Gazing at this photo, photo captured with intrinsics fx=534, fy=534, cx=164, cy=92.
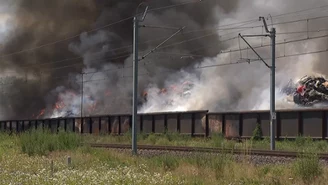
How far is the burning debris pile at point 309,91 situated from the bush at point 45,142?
2206 centimetres

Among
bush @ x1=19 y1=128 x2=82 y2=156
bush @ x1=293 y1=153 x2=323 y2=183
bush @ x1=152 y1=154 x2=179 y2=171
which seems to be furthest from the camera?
bush @ x1=19 y1=128 x2=82 y2=156

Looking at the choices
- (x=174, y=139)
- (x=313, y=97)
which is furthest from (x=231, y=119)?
(x=313, y=97)

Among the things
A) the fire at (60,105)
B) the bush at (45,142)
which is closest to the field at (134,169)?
the bush at (45,142)

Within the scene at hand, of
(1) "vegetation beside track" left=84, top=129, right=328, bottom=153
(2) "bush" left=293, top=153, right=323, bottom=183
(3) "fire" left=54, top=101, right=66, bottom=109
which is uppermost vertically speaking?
(3) "fire" left=54, top=101, right=66, bottom=109

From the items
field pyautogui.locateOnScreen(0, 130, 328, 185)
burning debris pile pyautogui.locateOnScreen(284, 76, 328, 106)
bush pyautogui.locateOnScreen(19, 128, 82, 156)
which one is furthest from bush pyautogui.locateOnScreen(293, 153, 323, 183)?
burning debris pile pyautogui.locateOnScreen(284, 76, 328, 106)

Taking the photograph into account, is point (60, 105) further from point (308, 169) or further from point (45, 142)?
point (308, 169)

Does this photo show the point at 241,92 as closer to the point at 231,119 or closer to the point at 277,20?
the point at 277,20

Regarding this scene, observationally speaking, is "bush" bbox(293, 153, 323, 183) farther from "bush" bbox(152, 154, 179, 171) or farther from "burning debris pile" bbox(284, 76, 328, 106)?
"burning debris pile" bbox(284, 76, 328, 106)

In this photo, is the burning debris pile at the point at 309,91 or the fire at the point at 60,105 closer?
the burning debris pile at the point at 309,91

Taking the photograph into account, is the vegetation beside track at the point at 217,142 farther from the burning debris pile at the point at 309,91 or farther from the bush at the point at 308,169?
the burning debris pile at the point at 309,91

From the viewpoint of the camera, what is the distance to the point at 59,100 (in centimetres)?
6438

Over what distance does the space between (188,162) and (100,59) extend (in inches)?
1890

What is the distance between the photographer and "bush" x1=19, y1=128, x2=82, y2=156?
906 inches

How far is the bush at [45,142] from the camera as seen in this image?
23.0 m
